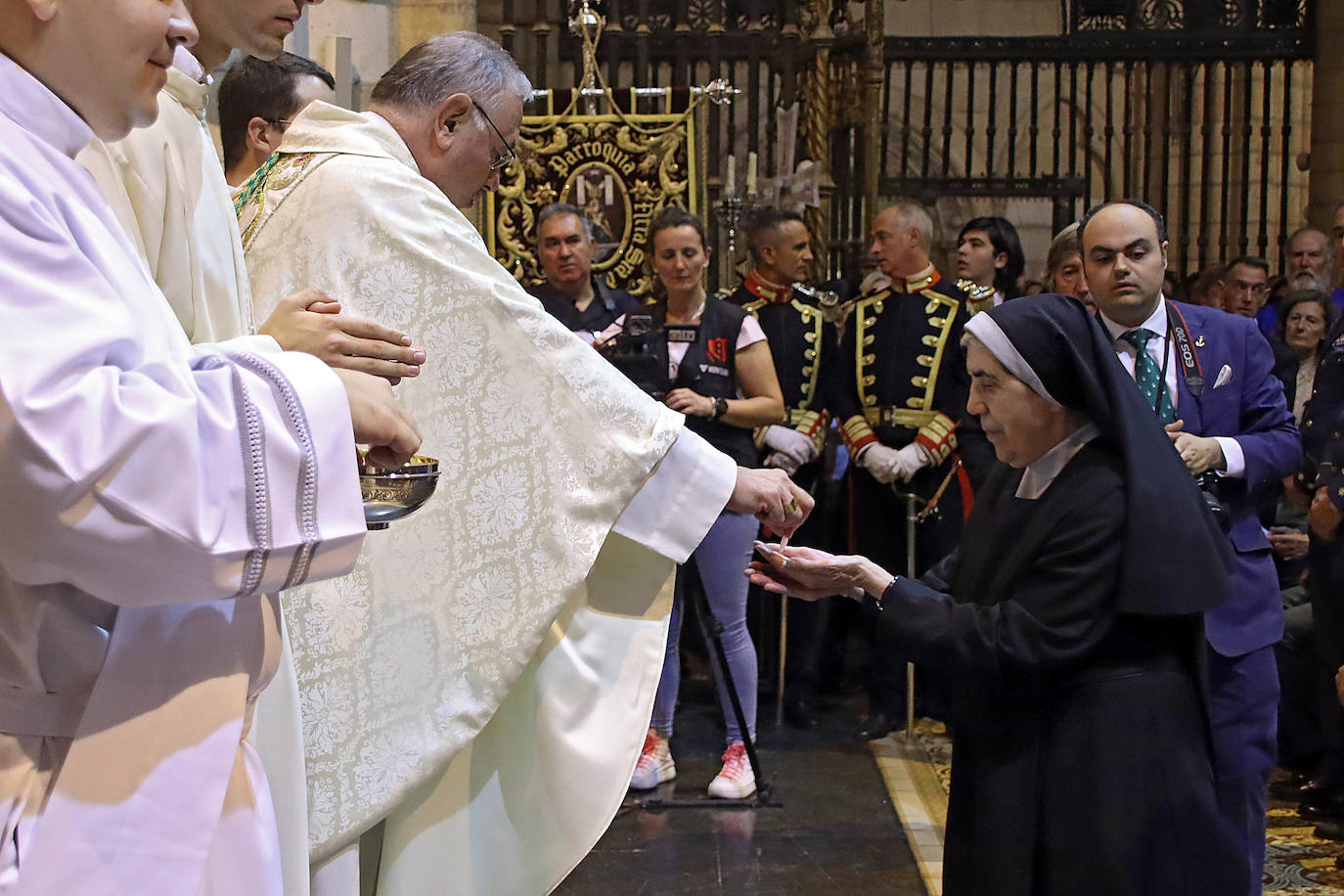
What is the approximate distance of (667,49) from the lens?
350 inches

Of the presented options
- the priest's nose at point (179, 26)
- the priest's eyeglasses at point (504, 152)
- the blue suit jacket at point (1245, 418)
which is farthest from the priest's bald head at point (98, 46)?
the blue suit jacket at point (1245, 418)

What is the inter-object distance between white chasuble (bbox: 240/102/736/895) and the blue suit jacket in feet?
4.84

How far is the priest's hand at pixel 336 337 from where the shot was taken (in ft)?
5.49

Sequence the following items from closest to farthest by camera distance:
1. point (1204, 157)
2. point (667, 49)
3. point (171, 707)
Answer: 1. point (171, 707)
2. point (667, 49)
3. point (1204, 157)

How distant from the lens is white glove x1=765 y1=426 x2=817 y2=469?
229 inches

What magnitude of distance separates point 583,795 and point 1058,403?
115cm

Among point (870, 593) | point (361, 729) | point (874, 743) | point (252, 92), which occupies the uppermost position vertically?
point (252, 92)

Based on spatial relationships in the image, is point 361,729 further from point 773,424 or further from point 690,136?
point 690,136

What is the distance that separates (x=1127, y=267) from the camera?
3467mm

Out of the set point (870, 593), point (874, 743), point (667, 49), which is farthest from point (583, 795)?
point (667, 49)

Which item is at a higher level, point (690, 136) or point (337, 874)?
point (690, 136)

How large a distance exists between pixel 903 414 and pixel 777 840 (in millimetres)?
1976

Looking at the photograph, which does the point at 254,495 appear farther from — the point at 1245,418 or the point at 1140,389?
the point at 1245,418

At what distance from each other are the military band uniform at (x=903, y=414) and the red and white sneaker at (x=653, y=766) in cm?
109
